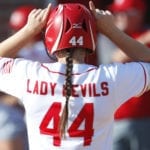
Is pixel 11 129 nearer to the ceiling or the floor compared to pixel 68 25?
nearer to the floor

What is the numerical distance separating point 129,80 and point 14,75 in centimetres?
63

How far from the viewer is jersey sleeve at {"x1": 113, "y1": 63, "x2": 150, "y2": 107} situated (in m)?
4.47

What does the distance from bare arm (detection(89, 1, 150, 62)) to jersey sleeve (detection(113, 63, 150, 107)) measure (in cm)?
17

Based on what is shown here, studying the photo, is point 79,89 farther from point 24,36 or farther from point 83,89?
point 24,36

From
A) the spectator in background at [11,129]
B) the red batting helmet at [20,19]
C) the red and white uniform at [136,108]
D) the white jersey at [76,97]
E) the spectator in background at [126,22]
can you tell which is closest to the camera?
the white jersey at [76,97]

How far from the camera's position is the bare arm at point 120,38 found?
184 inches

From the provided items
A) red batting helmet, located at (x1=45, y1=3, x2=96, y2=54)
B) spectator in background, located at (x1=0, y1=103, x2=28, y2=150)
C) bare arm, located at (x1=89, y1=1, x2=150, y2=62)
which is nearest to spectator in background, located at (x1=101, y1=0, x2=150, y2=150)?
spectator in background, located at (x1=0, y1=103, x2=28, y2=150)

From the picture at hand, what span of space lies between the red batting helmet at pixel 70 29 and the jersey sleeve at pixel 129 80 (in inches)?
8.5

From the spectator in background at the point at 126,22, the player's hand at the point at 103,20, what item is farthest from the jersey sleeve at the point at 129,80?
the spectator in background at the point at 126,22

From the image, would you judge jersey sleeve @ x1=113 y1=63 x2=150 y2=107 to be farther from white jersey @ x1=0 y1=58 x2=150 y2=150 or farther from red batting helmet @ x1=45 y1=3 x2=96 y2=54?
red batting helmet @ x1=45 y1=3 x2=96 y2=54

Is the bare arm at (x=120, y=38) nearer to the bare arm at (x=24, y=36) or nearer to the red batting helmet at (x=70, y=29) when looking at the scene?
the red batting helmet at (x=70, y=29)

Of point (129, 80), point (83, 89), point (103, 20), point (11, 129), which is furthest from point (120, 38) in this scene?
point (11, 129)

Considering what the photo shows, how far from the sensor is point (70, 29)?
4496 millimetres

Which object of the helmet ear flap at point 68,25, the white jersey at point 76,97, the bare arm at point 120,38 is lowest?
the white jersey at point 76,97
